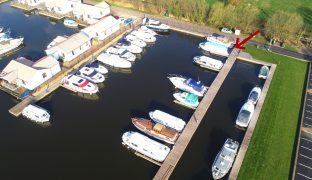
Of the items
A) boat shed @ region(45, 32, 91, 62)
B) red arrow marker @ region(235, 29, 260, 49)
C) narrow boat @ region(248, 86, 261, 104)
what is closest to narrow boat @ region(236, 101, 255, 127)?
narrow boat @ region(248, 86, 261, 104)

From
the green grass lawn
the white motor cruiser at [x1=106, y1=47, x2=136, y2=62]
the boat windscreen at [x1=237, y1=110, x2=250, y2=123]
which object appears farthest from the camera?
the white motor cruiser at [x1=106, y1=47, x2=136, y2=62]

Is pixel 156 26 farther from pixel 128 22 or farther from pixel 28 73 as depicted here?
pixel 28 73

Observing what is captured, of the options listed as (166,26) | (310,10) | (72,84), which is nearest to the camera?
(72,84)

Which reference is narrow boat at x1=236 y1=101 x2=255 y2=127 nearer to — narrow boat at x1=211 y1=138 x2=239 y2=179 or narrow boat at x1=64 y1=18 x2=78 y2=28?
narrow boat at x1=211 y1=138 x2=239 y2=179

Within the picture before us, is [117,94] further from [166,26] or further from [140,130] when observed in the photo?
[166,26]

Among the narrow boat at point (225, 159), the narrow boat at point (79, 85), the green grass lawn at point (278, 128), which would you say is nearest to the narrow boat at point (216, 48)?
the green grass lawn at point (278, 128)

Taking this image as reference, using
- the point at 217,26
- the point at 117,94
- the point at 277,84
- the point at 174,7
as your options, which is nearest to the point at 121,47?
the point at 117,94
